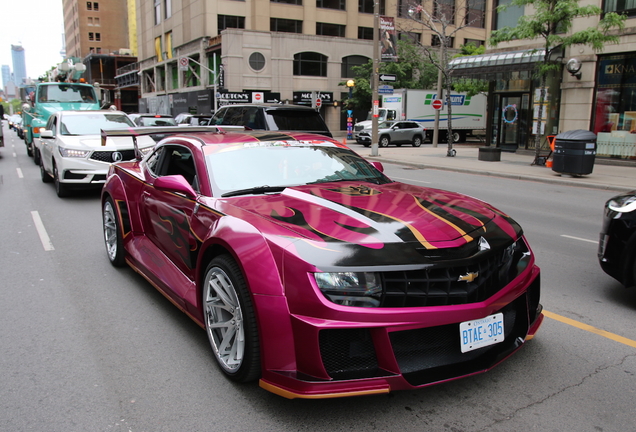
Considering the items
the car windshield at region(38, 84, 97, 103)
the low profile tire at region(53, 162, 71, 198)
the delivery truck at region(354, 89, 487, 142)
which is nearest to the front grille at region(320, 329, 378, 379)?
the low profile tire at region(53, 162, 71, 198)

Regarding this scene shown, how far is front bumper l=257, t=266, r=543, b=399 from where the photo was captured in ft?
9.05

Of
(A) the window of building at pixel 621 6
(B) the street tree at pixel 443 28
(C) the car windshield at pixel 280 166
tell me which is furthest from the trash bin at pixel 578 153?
(C) the car windshield at pixel 280 166

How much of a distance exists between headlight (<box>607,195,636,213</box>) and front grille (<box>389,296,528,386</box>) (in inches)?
98.7

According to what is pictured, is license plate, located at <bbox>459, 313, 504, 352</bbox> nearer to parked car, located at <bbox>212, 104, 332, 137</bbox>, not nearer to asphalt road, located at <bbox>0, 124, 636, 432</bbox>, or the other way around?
asphalt road, located at <bbox>0, 124, 636, 432</bbox>

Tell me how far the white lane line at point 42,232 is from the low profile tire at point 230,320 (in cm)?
448

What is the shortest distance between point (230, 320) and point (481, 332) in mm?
1529

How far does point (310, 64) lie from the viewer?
49531 millimetres

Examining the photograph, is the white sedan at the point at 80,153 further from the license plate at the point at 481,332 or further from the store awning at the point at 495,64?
the store awning at the point at 495,64

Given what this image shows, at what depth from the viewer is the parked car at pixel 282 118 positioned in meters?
13.2

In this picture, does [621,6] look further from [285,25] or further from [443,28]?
[285,25]

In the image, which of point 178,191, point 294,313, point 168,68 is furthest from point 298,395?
point 168,68

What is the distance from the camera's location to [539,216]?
31.6 feet

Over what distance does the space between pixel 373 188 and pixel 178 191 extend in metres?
1.56

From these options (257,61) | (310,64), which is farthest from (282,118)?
(310,64)
